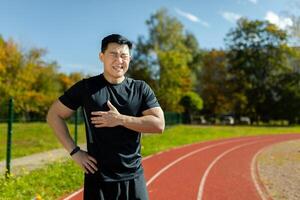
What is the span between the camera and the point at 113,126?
9.36ft

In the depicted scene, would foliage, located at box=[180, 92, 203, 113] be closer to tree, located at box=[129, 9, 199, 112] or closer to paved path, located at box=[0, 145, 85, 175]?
tree, located at box=[129, 9, 199, 112]

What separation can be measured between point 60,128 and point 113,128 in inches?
16.0

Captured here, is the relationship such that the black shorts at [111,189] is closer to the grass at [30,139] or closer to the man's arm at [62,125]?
the man's arm at [62,125]

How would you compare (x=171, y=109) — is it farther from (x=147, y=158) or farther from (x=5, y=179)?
(x=5, y=179)

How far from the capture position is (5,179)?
9.60 m

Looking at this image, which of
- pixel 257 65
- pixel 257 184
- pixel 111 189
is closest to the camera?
pixel 111 189

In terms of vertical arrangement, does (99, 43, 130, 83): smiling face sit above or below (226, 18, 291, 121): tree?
below

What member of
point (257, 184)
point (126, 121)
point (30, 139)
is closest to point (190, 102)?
point (30, 139)

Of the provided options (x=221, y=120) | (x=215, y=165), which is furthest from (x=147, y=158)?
(x=221, y=120)

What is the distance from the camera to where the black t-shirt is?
9.55 ft

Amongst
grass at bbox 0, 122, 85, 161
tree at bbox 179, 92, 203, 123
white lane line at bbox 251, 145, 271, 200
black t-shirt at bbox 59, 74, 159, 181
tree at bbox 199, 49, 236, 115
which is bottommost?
white lane line at bbox 251, 145, 271, 200

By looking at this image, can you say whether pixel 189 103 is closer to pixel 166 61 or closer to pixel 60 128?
pixel 166 61

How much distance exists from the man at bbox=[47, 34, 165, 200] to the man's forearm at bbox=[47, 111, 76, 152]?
0.05 m

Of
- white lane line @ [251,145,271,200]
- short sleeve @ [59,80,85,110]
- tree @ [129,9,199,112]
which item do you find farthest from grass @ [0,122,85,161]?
tree @ [129,9,199,112]
